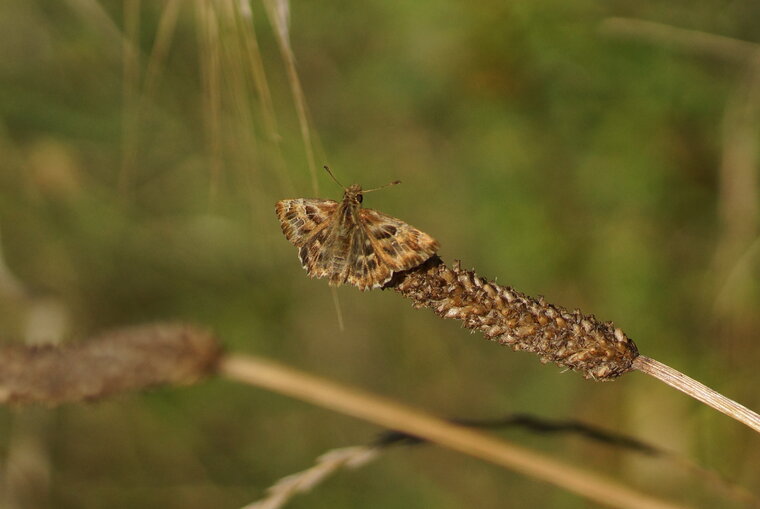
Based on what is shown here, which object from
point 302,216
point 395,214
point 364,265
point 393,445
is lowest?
point 393,445

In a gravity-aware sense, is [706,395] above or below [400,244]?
below

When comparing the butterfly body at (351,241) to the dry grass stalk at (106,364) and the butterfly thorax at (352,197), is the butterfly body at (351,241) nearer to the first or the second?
the butterfly thorax at (352,197)

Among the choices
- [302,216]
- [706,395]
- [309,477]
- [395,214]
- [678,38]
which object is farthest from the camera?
[395,214]

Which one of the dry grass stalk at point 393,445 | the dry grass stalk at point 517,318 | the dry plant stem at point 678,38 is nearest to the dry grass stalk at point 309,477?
the dry grass stalk at point 393,445

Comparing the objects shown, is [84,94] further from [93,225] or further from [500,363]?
[500,363]

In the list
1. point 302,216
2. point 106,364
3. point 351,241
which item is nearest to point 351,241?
point 351,241

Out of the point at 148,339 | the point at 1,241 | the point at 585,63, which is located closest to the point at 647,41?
the point at 585,63

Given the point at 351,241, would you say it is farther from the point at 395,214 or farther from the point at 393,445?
the point at 395,214
